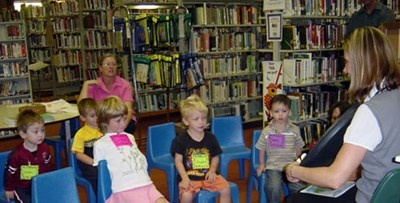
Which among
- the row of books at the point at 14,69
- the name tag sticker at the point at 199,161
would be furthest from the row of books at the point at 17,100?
the name tag sticker at the point at 199,161

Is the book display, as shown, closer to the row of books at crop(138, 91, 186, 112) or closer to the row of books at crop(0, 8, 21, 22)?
the row of books at crop(138, 91, 186, 112)

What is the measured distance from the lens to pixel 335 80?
5.56 meters

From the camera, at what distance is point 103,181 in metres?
2.72

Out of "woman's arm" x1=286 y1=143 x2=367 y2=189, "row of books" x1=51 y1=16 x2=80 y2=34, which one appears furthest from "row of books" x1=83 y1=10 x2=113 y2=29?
"woman's arm" x1=286 y1=143 x2=367 y2=189

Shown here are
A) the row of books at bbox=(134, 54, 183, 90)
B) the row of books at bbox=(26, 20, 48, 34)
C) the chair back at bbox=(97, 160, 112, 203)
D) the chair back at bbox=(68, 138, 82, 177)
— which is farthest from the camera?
the row of books at bbox=(26, 20, 48, 34)

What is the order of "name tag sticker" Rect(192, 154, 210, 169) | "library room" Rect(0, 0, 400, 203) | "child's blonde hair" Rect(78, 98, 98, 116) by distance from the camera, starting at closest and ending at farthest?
"library room" Rect(0, 0, 400, 203)
"name tag sticker" Rect(192, 154, 210, 169)
"child's blonde hair" Rect(78, 98, 98, 116)

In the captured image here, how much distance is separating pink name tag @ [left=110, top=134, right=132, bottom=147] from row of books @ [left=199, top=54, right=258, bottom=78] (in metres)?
3.48

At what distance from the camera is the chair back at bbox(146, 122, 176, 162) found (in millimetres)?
3656

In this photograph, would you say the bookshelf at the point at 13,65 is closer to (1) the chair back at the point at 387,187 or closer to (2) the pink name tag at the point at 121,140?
(2) the pink name tag at the point at 121,140

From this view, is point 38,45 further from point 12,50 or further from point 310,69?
point 310,69

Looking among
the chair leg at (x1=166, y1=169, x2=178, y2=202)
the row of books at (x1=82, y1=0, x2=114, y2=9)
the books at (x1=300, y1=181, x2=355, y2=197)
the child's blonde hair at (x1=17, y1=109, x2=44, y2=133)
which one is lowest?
the chair leg at (x1=166, y1=169, x2=178, y2=202)

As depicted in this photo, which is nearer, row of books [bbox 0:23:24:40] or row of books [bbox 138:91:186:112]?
row of books [bbox 0:23:24:40]

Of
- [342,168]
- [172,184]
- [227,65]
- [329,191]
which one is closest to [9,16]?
[227,65]

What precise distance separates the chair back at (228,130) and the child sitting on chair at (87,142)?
104 cm
